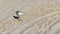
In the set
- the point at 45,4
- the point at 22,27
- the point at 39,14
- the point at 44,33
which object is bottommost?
the point at 44,33

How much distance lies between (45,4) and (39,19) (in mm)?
861

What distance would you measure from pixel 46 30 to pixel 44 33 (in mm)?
105

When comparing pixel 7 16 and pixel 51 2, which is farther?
pixel 51 2

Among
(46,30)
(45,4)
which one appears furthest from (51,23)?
(45,4)

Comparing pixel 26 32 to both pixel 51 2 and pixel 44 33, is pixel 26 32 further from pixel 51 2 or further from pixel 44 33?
pixel 51 2

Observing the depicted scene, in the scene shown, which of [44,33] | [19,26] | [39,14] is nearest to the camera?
[44,33]

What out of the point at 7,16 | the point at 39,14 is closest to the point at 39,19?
the point at 39,14

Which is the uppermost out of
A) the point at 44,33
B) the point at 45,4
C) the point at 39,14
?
the point at 45,4

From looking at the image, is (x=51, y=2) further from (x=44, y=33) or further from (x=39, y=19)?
(x=44, y=33)

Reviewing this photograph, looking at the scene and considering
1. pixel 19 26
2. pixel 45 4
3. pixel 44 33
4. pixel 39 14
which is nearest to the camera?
pixel 44 33

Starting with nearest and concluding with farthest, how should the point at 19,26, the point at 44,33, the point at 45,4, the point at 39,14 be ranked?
the point at 44,33 → the point at 19,26 → the point at 39,14 → the point at 45,4

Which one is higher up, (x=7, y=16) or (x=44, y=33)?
(x=7, y=16)

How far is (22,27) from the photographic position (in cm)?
382

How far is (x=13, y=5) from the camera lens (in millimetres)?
4926
